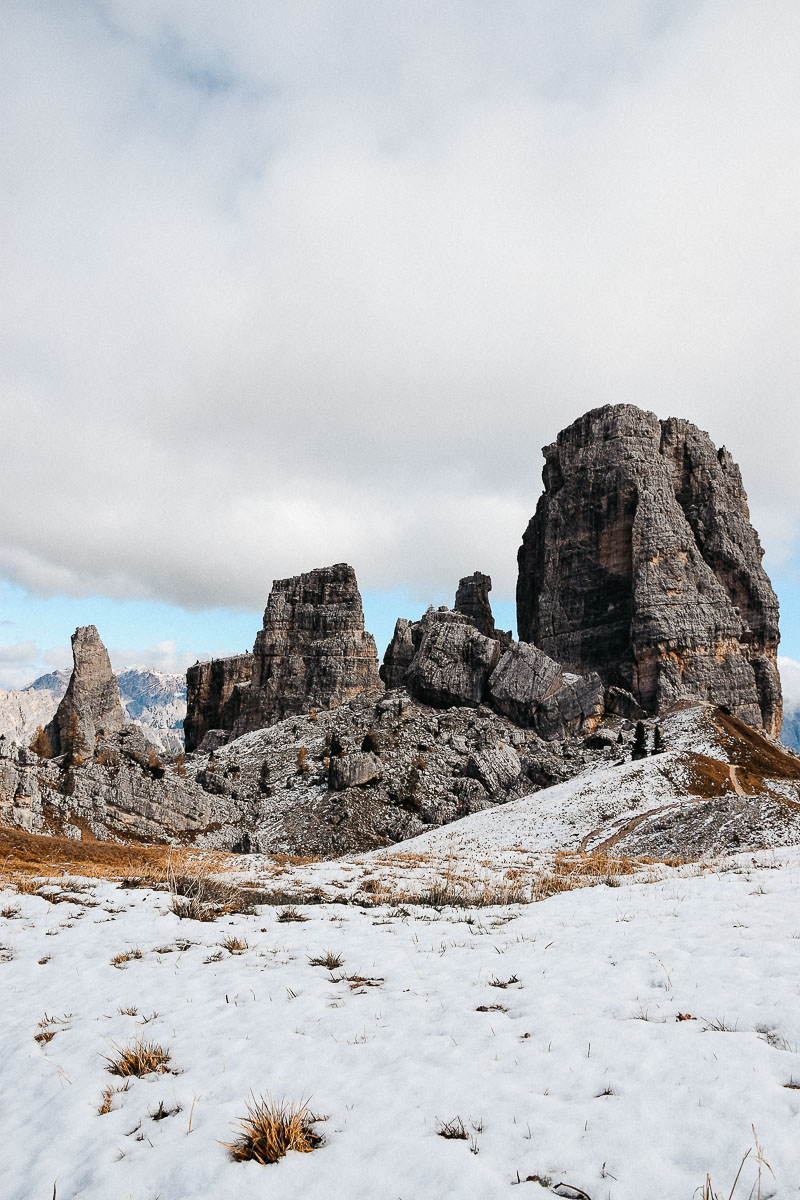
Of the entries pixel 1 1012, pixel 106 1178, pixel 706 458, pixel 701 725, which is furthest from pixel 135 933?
pixel 706 458

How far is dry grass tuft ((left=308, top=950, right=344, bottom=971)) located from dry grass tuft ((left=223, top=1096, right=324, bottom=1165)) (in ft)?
13.9

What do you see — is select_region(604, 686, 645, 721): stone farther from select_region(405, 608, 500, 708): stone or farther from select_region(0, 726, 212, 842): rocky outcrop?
select_region(0, 726, 212, 842): rocky outcrop

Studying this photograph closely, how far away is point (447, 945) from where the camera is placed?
10.3 meters

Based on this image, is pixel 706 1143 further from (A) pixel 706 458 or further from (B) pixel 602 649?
(A) pixel 706 458

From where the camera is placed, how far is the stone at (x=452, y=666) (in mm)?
74812

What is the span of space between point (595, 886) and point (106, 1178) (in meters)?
13.7

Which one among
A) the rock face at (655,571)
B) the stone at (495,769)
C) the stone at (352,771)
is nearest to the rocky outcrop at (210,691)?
the rock face at (655,571)

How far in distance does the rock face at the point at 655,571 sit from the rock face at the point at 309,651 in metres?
30.6

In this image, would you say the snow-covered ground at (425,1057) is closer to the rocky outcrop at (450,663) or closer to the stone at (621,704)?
the rocky outcrop at (450,663)

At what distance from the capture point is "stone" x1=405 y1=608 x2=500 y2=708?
7481 cm

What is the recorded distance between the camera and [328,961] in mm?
9422

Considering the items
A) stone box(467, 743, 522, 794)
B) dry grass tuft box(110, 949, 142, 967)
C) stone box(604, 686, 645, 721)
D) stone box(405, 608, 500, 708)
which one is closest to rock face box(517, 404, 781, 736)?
stone box(604, 686, 645, 721)

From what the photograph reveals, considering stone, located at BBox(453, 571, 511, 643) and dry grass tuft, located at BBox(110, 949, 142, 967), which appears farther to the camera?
stone, located at BBox(453, 571, 511, 643)

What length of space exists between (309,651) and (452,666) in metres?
27.7
